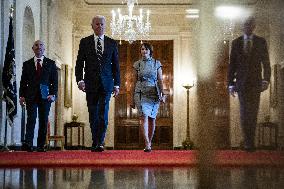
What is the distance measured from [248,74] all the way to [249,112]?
0.20ft

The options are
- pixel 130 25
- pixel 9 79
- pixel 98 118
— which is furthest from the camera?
pixel 130 25

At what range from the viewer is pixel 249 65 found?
0.88 metres

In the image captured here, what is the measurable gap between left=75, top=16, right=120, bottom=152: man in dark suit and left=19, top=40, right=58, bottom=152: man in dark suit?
1010 mm

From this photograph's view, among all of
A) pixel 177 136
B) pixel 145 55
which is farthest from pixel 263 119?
pixel 177 136

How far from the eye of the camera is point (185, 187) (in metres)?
2.17

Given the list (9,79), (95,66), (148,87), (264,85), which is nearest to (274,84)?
(264,85)

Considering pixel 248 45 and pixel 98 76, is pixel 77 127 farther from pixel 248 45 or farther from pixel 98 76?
pixel 248 45

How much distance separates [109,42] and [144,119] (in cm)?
104

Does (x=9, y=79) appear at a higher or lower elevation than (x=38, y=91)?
higher

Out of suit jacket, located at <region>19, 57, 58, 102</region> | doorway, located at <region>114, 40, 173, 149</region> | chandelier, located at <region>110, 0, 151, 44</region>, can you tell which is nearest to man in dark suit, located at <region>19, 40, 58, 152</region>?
suit jacket, located at <region>19, 57, 58, 102</region>

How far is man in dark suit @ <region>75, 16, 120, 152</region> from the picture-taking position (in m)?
5.73

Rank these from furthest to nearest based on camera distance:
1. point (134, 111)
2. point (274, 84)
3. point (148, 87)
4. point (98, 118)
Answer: point (134, 111) < point (148, 87) < point (98, 118) < point (274, 84)

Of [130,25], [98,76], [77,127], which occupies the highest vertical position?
[130,25]

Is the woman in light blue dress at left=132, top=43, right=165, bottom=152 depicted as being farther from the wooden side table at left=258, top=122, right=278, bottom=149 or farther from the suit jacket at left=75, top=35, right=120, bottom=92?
the wooden side table at left=258, top=122, right=278, bottom=149
